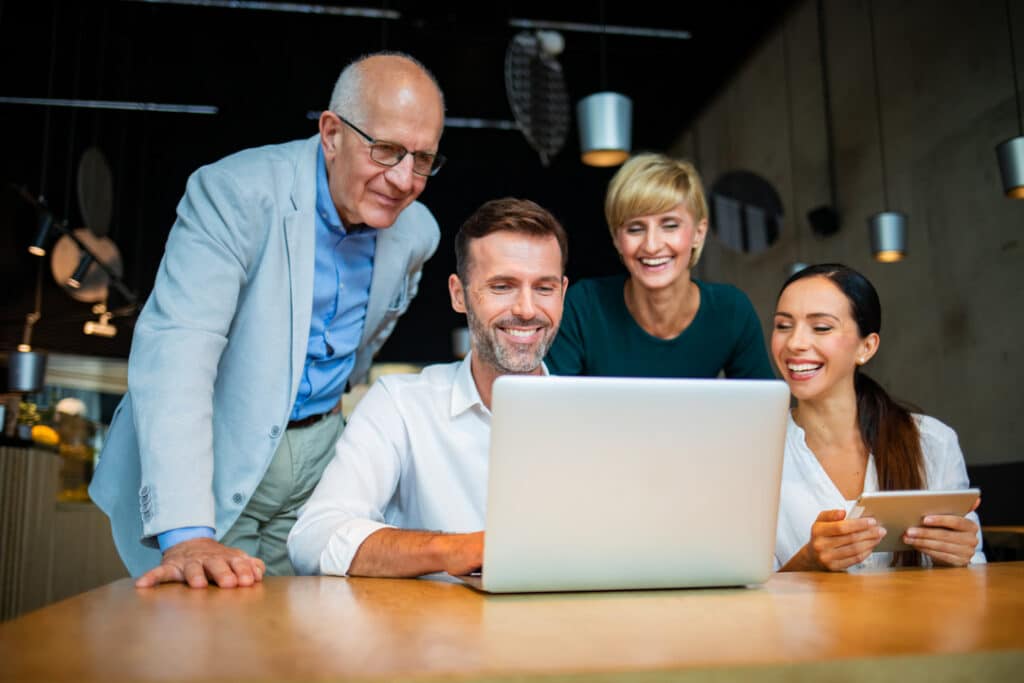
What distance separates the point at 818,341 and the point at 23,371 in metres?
3.37

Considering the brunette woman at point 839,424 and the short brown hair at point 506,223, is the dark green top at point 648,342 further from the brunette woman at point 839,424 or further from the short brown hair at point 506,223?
the short brown hair at point 506,223

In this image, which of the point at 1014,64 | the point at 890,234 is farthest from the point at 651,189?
the point at 1014,64

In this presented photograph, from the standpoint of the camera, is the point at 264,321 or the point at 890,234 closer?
the point at 264,321

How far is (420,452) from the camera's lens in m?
1.55

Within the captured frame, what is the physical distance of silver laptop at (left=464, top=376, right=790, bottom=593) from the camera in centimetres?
87

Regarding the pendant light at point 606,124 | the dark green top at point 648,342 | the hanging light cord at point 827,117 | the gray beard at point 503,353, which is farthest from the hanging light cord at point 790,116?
the gray beard at point 503,353

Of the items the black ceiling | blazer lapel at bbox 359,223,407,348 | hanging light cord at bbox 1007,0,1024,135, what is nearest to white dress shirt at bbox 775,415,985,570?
blazer lapel at bbox 359,223,407,348

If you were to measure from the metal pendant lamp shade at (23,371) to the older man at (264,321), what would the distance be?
255cm

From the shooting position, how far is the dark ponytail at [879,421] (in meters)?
1.83

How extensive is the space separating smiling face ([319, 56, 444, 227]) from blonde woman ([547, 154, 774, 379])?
0.60 metres

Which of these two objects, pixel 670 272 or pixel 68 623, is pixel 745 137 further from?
pixel 68 623

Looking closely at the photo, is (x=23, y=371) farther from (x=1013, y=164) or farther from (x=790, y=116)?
(x=790, y=116)

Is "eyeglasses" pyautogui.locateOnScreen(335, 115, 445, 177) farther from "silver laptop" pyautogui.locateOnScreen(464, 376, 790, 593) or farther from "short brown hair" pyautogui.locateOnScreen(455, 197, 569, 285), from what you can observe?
"silver laptop" pyautogui.locateOnScreen(464, 376, 790, 593)

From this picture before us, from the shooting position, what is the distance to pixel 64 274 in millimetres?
5203
